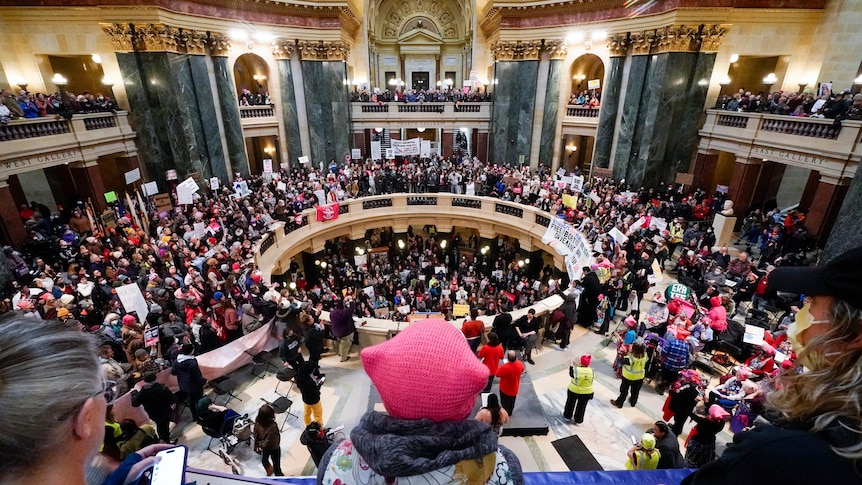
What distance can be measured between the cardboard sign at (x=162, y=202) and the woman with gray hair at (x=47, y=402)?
1611 centimetres

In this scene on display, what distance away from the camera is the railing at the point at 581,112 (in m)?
21.1

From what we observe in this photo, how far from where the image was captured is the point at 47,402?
1.03 metres

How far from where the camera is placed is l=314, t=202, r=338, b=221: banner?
56.4 ft

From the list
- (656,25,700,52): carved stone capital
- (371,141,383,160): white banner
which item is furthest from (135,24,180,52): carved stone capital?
(656,25,700,52): carved stone capital

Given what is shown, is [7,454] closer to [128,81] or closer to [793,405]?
[793,405]

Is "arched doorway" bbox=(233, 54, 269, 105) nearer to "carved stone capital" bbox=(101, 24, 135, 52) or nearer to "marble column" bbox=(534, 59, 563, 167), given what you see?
"carved stone capital" bbox=(101, 24, 135, 52)

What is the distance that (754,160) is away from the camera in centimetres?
1530

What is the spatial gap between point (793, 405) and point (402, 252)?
19.2 metres

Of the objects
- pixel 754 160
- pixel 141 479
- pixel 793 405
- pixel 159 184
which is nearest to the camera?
pixel 793 405

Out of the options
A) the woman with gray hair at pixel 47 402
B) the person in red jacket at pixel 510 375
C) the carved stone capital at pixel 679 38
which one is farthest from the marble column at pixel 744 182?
the woman with gray hair at pixel 47 402

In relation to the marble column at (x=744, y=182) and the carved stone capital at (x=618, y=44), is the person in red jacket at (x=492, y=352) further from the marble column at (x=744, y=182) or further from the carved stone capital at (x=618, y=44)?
the carved stone capital at (x=618, y=44)

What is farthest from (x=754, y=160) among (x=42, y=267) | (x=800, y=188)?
(x=42, y=267)

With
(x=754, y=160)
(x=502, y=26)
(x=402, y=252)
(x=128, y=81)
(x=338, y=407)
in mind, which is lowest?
(x=402, y=252)

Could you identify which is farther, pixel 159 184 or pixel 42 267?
pixel 159 184
